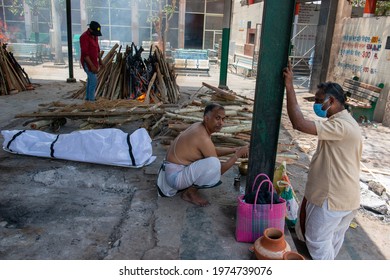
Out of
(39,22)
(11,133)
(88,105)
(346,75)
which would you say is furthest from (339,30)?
(39,22)

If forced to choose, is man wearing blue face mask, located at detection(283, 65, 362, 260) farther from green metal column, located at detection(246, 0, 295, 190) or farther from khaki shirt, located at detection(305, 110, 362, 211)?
green metal column, located at detection(246, 0, 295, 190)

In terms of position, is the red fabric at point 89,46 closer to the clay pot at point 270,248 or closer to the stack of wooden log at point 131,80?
the stack of wooden log at point 131,80

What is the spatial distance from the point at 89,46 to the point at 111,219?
6.00 meters

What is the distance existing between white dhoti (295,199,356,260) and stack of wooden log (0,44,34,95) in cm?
1058

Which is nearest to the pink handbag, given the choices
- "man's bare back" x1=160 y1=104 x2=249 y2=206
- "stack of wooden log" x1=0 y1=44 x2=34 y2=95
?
"man's bare back" x1=160 y1=104 x2=249 y2=206

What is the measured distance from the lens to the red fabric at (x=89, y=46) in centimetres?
844

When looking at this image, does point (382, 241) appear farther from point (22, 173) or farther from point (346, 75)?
point (346, 75)

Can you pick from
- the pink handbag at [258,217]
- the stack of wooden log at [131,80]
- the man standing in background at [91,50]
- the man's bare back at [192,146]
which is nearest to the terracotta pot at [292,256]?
the pink handbag at [258,217]

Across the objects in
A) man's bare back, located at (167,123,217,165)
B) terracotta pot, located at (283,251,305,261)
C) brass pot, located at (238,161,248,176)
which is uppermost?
man's bare back, located at (167,123,217,165)

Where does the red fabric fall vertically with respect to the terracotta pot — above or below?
above

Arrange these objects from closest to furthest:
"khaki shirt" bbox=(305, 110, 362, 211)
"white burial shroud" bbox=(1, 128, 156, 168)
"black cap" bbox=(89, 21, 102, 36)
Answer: "khaki shirt" bbox=(305, 110, 362, 211) < "white burial shroud" bbox=(1, 128, 156, 168) < "black cap" bbox=(89, 21, 102, 36)

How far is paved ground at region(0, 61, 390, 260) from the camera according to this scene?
3.26 meters

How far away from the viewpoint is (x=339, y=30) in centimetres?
1215

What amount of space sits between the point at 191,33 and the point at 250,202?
2440 centimetres
